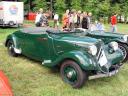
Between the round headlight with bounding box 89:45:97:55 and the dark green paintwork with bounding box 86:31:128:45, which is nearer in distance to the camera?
the round headlight with bounding box 89:45:97:55

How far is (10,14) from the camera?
80.1 feet

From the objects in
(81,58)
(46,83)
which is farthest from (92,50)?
(46,83)

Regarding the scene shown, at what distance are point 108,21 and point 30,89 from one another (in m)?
31.6

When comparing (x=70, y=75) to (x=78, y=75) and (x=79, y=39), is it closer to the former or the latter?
(x=78, y=75)

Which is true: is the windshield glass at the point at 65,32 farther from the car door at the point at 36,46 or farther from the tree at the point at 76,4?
the tree at the point at 76,4

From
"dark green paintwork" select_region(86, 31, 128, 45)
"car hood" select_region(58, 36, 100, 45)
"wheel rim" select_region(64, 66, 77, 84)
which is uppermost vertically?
"car hood" select_region(58, 36, 100, 45)

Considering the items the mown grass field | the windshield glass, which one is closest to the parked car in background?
the mown grass field

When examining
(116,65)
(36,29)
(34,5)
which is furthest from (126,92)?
(34,5)

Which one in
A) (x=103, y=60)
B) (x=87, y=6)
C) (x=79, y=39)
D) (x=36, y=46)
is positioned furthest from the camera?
(x=87, y=6)

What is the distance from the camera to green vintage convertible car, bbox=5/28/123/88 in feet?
24.2

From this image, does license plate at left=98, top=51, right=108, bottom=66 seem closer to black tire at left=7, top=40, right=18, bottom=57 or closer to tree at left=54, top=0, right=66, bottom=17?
black tire at left=7, top=40, right=18, bottom=57

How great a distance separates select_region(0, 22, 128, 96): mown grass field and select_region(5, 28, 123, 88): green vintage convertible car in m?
0.26

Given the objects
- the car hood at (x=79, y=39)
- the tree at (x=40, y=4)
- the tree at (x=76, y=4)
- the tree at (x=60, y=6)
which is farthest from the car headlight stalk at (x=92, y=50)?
the tree at (x=40, y=4)

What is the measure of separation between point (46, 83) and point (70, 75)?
0.66 meters
